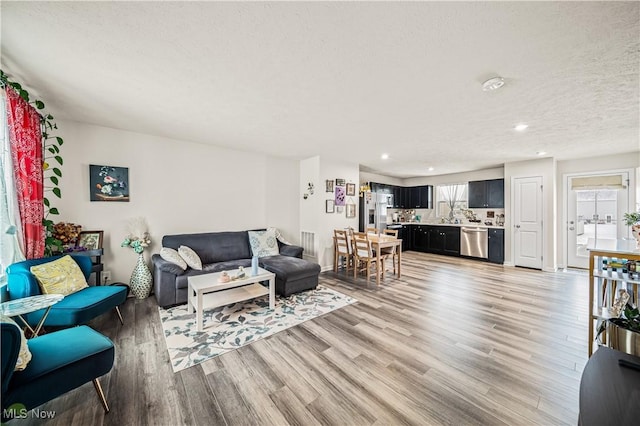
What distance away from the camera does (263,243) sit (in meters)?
4.37

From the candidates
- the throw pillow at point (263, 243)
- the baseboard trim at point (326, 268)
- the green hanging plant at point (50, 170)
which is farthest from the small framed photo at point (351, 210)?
the green hanging plant at point (50, 170)

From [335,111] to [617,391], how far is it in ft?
9.06

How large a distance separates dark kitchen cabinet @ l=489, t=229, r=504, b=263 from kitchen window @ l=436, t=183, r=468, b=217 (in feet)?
4.60

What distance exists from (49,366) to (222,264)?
95.6 inches

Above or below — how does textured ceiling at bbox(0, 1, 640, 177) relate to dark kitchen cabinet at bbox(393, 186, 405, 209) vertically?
above

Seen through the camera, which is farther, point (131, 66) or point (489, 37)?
point (131, 66)

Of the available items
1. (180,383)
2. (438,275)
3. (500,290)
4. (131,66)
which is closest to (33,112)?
(131,66)

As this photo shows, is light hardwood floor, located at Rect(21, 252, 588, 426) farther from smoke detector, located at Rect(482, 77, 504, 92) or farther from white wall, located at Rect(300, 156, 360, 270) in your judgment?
smoke detector, located at Rect(482, 77, 504, 92)

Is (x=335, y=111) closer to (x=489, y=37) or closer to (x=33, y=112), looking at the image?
(x=489, y=37)

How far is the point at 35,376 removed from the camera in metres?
1.26

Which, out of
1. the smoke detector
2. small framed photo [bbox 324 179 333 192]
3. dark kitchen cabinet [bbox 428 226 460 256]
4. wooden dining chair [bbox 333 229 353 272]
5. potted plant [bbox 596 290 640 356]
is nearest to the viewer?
potted plant [bbox 596 290 640 356]

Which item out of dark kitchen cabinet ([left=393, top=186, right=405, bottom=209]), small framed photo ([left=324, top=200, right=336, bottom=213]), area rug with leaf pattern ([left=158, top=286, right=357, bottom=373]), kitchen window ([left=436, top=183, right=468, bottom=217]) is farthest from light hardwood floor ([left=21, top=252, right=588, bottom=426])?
dark kitchen cabinet ([left=393, top=186, right=405, bottom=209])

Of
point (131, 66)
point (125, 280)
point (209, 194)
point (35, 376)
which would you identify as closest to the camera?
point (35, 376)

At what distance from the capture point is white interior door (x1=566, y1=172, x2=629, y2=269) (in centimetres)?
464
